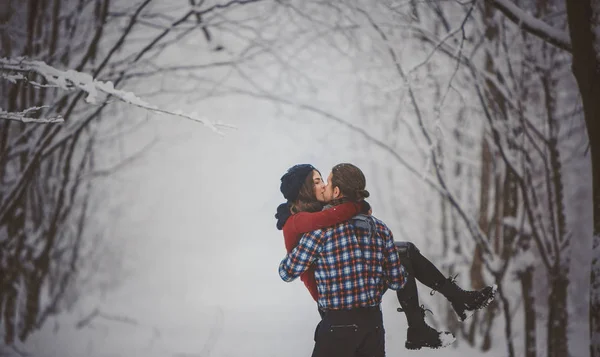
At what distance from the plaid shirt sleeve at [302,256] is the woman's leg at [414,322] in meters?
0.37

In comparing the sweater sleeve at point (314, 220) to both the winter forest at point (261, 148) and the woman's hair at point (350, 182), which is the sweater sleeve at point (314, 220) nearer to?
the woman's hair at point (350, 182)

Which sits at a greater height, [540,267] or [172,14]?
[172,14]

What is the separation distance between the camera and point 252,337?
12.3 feet

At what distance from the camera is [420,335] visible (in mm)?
1847

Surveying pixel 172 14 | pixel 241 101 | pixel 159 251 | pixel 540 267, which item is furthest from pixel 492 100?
pixel 159 251

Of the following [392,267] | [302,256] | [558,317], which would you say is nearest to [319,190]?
[302,256]

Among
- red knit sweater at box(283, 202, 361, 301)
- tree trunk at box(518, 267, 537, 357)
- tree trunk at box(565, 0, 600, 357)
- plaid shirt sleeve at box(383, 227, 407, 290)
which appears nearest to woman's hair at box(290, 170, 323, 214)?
red knit sweater at box(283, 202, 361, 301)

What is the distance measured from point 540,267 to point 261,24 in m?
3.34

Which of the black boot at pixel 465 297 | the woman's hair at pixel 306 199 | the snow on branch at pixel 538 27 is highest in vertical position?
the snow on branch at pixel 538 27

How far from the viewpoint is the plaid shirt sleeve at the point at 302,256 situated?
1.77m

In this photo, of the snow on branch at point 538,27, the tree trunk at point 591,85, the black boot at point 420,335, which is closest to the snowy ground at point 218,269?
the tree trunk at point 591,85

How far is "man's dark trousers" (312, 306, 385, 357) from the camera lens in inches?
68.0

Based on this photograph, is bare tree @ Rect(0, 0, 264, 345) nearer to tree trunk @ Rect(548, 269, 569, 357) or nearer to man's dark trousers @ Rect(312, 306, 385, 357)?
man's dark trousers @ Rect(312, 306, 385, 357)

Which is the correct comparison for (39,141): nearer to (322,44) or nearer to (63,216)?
(63,216)
